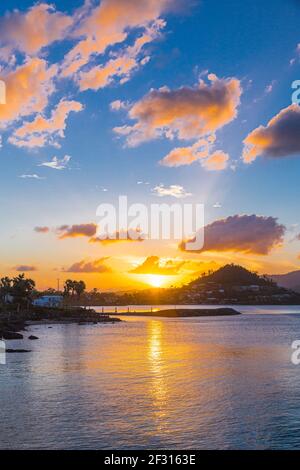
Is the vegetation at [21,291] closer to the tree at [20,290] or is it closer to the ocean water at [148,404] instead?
the tree at [20,290]

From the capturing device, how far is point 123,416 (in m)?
28.2

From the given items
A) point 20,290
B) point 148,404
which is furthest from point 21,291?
point 148,404

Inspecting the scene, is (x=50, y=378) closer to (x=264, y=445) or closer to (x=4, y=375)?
(x=4, y=375)

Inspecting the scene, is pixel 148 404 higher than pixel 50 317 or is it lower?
higher

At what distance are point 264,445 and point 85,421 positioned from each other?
10.5m

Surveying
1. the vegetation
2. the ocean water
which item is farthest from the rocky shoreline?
the ocean water

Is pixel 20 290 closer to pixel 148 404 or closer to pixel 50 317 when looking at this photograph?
pixel 50 317

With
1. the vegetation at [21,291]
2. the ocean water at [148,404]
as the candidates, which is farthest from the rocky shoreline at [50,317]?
the ocean water at [148,404]

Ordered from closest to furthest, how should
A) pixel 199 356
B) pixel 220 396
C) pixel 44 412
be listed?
1. pixel 44 412
2. pixel 220 396
3. pixel 199 356

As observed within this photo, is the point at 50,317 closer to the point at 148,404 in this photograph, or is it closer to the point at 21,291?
the point at 21,291

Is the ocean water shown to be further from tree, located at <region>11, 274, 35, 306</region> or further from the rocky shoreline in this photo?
tree, located at <region>11, 274, 35, 306</region>

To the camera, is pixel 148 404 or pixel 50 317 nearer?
pixel 148 404

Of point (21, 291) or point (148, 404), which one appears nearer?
point (148, 404)

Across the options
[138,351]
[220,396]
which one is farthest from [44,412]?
[138,351]
